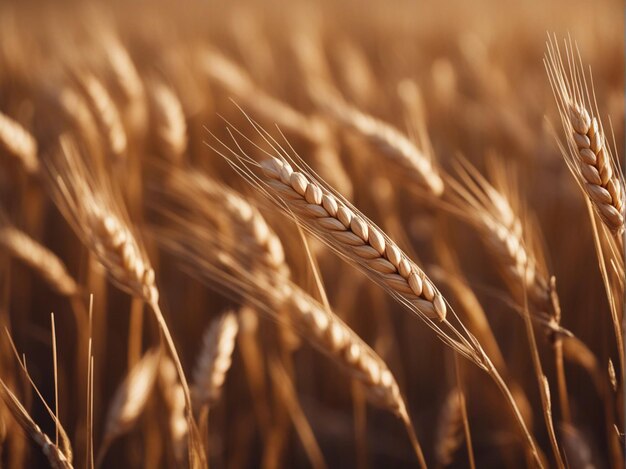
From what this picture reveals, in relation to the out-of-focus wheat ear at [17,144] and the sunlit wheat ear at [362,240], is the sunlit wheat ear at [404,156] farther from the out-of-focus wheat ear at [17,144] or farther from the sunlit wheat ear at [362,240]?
the out-of-focus wheat ear at [17,144]

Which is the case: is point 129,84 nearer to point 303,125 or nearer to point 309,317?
point 303,125

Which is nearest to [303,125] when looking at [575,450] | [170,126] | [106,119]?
[170,126]

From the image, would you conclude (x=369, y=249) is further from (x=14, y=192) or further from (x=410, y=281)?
(x=14, y=192)

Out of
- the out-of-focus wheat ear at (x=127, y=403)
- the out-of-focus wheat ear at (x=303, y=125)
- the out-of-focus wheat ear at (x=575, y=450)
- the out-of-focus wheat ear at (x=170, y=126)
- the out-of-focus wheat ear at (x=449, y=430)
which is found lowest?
the out-of-focus wheat ear at (x=127, y=403)

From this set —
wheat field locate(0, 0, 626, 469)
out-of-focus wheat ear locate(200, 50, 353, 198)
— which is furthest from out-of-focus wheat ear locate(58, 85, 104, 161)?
out-of-focus wheat ear locate(200, 50, 353, 198)

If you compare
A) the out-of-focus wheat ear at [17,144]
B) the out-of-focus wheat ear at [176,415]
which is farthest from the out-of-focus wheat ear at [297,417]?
the out-of-focus wheat ear at [17,144]

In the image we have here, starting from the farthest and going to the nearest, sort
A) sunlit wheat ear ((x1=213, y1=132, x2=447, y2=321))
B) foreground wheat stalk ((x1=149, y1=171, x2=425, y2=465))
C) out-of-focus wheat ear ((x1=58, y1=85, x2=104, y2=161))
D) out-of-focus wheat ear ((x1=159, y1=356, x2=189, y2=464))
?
1. out-of-focus wheat ear ((x1=58, y1=85, x2=104, y2=161))
2. out-of-focus wheat ear ((x1=159, y1=356, x2=189, y2=464))
3. foreground wheat stalk ((x1=149, y1=171, x2=425, y2=465))
4. sunlit wheat ear ((x1=213, y1=132, x2=447, y2=321))

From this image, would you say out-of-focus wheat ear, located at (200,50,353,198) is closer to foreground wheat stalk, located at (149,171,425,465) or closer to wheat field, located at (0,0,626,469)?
wheat field, located at (0,0,626,469)
